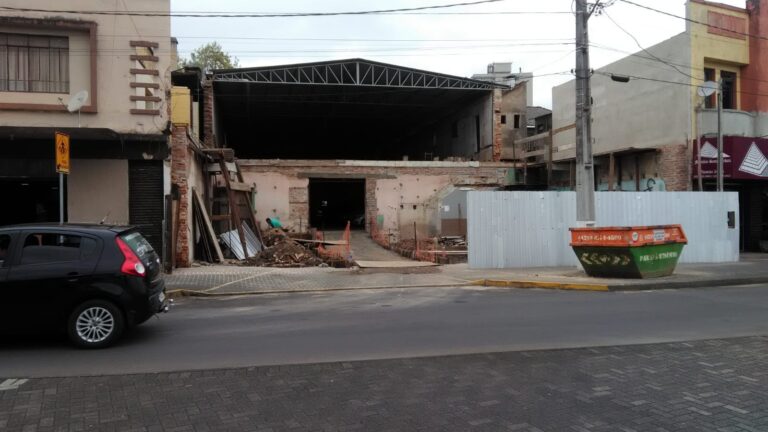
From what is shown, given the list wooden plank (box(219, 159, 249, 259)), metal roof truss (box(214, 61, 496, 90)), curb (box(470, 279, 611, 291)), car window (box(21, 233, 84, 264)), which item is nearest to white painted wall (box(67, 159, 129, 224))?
wooden plank (box(219, 159, 249, 259))

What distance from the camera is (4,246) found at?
7.11 metres

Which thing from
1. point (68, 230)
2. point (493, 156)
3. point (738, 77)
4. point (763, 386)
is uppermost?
point (738, 77)

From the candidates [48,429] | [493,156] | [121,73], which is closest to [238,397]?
[48,429]

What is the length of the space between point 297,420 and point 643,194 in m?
16.7

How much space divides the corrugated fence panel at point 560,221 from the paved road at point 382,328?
4825mm

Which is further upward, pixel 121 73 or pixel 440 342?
pixel 121 73

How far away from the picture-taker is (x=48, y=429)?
4.36 meters

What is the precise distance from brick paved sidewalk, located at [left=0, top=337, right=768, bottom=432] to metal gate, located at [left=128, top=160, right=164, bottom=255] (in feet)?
31.8

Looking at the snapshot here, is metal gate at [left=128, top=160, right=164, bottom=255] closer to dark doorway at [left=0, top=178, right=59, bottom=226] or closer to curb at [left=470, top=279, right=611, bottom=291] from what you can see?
dark doorway at [left=0, top=178, right=59, bottom=226]

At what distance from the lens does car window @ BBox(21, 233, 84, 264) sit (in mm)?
7121

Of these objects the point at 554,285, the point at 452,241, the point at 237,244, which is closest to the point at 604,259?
the point at 554,285

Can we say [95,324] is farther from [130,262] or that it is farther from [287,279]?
[287,279]

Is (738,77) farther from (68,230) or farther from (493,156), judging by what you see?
(68,230)

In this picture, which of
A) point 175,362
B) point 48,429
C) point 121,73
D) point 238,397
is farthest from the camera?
point 121,73
